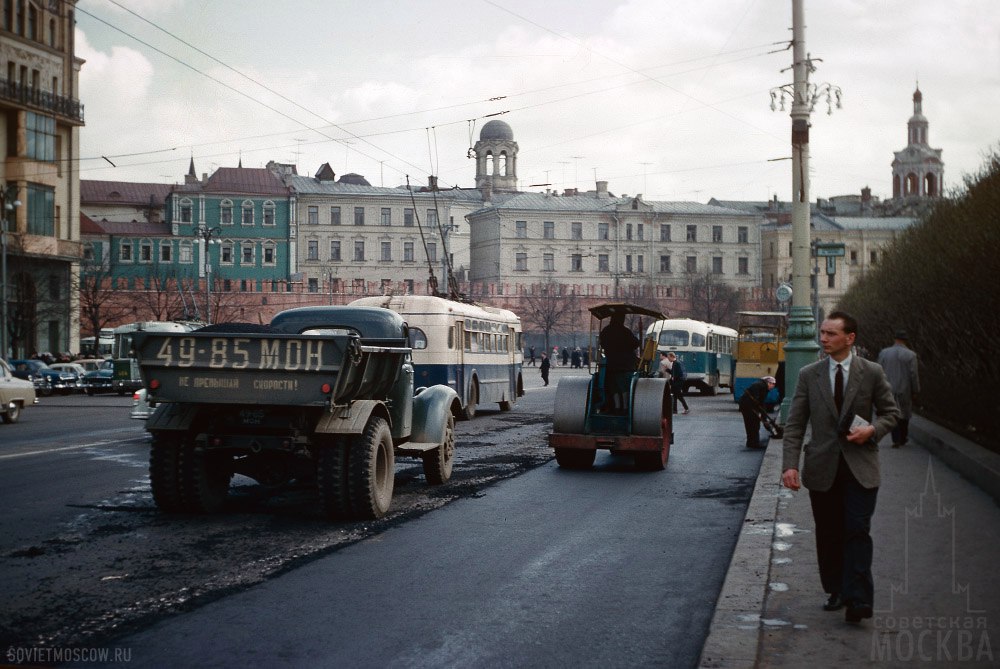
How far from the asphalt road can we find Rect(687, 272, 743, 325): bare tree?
82.5m

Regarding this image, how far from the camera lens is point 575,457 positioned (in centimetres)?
1616

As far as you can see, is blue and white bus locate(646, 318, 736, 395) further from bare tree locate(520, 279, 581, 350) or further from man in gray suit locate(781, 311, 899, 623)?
bare tree locate(520, 279, 581, 350)

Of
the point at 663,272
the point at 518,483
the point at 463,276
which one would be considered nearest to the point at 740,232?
the point at 663,272

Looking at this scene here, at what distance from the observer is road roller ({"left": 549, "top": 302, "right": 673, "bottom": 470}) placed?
51.6 ft

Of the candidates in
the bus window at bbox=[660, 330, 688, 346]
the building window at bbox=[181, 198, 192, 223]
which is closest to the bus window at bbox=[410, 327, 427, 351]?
the bus window at bbox=[660, 330, 688, 346]

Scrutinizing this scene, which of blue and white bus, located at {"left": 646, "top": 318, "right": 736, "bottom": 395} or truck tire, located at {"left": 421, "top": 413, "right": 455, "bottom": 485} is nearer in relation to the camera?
truck tire, located at {"left": 421, "top": 413, "right": 455, "bottom": 485}

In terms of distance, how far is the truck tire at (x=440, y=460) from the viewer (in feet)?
44.3

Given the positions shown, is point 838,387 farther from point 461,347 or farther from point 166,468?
point 461,347

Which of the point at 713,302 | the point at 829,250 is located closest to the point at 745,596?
the point at 829,250

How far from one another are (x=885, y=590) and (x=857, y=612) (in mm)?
1049

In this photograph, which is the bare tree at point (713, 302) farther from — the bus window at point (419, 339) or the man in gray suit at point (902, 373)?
the man in gray suit at point (902, 373)

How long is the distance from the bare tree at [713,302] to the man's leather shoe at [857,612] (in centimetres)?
8908

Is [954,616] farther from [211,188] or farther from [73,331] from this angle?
[211,188]

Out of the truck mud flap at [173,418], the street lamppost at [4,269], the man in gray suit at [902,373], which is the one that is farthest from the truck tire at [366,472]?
the street lamppost at [4,269]
